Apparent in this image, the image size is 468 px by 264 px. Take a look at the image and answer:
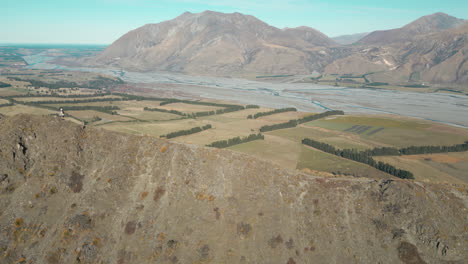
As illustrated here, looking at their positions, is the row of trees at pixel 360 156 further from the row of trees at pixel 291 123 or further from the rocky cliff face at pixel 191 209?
the rocky cliff face at pixel 191 209

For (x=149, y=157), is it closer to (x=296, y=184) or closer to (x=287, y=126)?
(x=296, y=184)

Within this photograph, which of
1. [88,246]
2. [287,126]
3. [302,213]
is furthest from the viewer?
[287,126]

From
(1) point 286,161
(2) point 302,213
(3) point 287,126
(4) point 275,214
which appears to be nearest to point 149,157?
(4) point 275,214

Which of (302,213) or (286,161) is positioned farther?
(286,161)

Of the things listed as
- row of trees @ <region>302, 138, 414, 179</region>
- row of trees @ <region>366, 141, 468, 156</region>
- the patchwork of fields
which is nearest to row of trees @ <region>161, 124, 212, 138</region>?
the patchwork of fields

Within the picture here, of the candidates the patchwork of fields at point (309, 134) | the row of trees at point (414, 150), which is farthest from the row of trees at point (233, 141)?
the row of trees at point (414, 150)

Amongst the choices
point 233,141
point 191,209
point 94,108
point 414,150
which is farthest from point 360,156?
point 94,108
